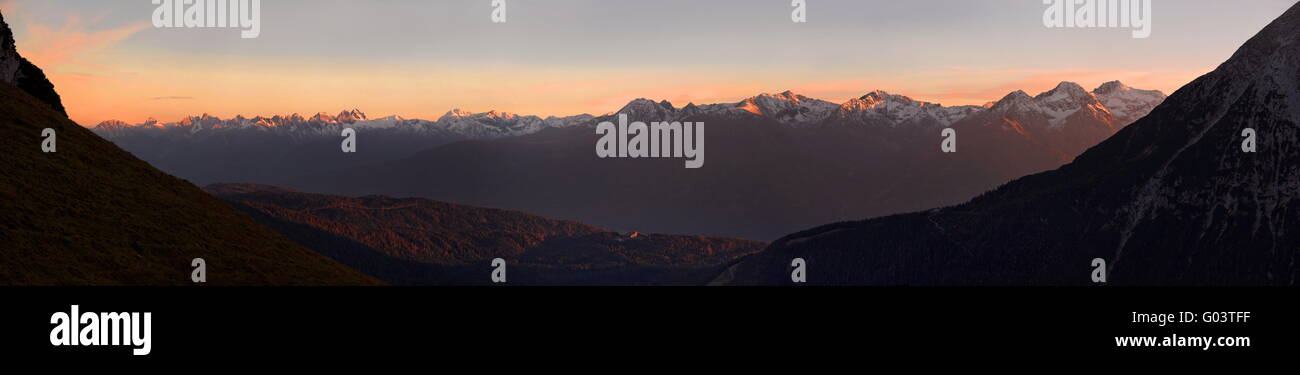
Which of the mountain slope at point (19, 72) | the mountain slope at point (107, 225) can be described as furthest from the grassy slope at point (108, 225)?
the mountain slope at point (19, 72)

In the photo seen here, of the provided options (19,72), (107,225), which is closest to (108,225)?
(107,225)

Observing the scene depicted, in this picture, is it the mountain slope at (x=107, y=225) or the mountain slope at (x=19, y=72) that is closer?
the mountain slope at (x=107, y=225)

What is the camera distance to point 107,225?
115875 mm

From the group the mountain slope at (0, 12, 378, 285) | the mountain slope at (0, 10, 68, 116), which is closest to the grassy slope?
the mountain slope at (0, 12, 378, 285)

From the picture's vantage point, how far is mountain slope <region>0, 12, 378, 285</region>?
9712 cm

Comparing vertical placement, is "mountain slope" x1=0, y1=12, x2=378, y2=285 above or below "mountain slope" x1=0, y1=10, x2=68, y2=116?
below

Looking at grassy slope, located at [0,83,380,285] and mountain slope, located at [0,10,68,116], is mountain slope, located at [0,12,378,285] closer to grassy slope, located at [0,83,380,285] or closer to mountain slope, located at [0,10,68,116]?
grassy slope, located at [0,83,380,285]

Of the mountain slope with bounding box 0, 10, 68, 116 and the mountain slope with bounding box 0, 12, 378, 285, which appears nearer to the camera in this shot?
the mountain slope with bounding box 0, 12, 378, 285

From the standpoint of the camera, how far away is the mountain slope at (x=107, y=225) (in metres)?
97.1

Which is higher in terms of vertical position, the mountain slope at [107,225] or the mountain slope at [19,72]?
the mountain slope at [19,72]

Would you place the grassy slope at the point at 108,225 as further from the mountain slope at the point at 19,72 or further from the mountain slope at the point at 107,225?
the mountain slope at the point at 19,72

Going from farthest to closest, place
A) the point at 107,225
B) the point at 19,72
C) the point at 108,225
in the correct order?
1. the point at 19,72
2. the point at 108,225
3. the point at 107,225

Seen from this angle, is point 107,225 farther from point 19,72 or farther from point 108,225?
point 19,72
